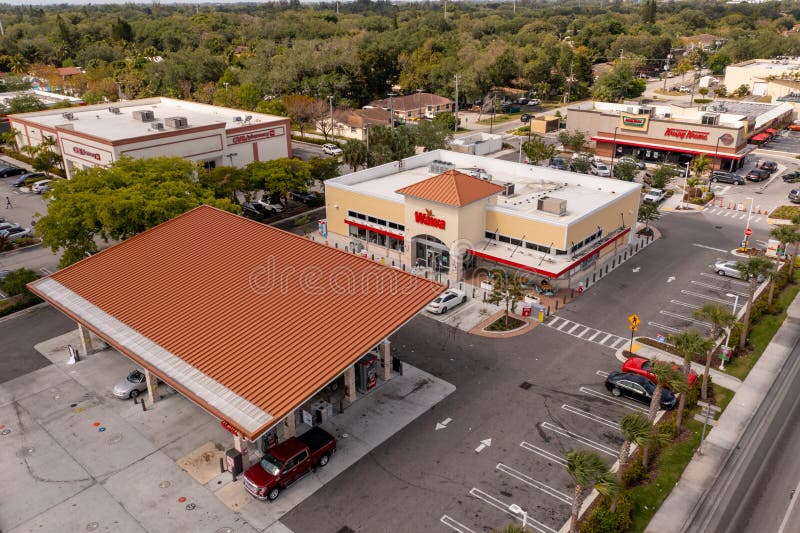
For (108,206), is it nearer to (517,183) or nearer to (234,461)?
(234,461)

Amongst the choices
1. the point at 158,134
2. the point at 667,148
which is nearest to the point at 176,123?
the point at 158,134

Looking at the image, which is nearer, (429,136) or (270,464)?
(270,464)

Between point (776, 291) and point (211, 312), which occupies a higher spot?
point (211, 312)

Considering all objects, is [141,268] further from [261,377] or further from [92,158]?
[92,158]

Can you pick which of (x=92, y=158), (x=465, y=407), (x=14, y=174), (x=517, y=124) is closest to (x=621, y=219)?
(x=465, y=407)

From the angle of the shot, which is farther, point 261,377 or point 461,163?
point 461,163

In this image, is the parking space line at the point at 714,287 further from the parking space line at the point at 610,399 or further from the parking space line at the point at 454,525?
the parking space line at the point at 454,525
